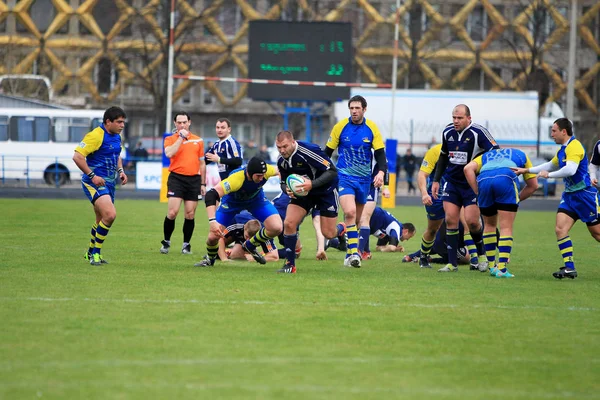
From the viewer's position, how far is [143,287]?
10391 mm

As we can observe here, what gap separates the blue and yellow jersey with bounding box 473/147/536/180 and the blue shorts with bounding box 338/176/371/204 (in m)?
1.90

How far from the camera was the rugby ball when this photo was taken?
1169cm

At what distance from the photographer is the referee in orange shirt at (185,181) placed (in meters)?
14.9

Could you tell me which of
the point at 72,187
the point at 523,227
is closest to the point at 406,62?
the point at 72,187

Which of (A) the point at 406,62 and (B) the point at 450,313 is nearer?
(B) the point at 450,313

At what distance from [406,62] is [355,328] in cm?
4948

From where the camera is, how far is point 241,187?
41.2ft

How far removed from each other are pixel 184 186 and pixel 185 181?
0.26 ft

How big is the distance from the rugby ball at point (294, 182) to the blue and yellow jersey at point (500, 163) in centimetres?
222

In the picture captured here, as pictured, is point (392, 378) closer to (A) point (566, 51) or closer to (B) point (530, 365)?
(B) point (530, 365)

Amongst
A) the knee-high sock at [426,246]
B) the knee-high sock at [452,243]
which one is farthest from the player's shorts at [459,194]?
the knee-high sock at [426,246]

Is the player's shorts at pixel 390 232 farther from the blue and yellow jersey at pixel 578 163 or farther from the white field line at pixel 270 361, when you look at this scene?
the white field line at pixel 270 361

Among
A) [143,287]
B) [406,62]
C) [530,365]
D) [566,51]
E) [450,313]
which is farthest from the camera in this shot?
[566,51]

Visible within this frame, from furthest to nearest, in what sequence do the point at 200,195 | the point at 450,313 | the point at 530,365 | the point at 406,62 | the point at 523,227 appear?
the point at 406,62
the point at 523,227
the point at 200,195
the point at 450,313
the point at 530,365
